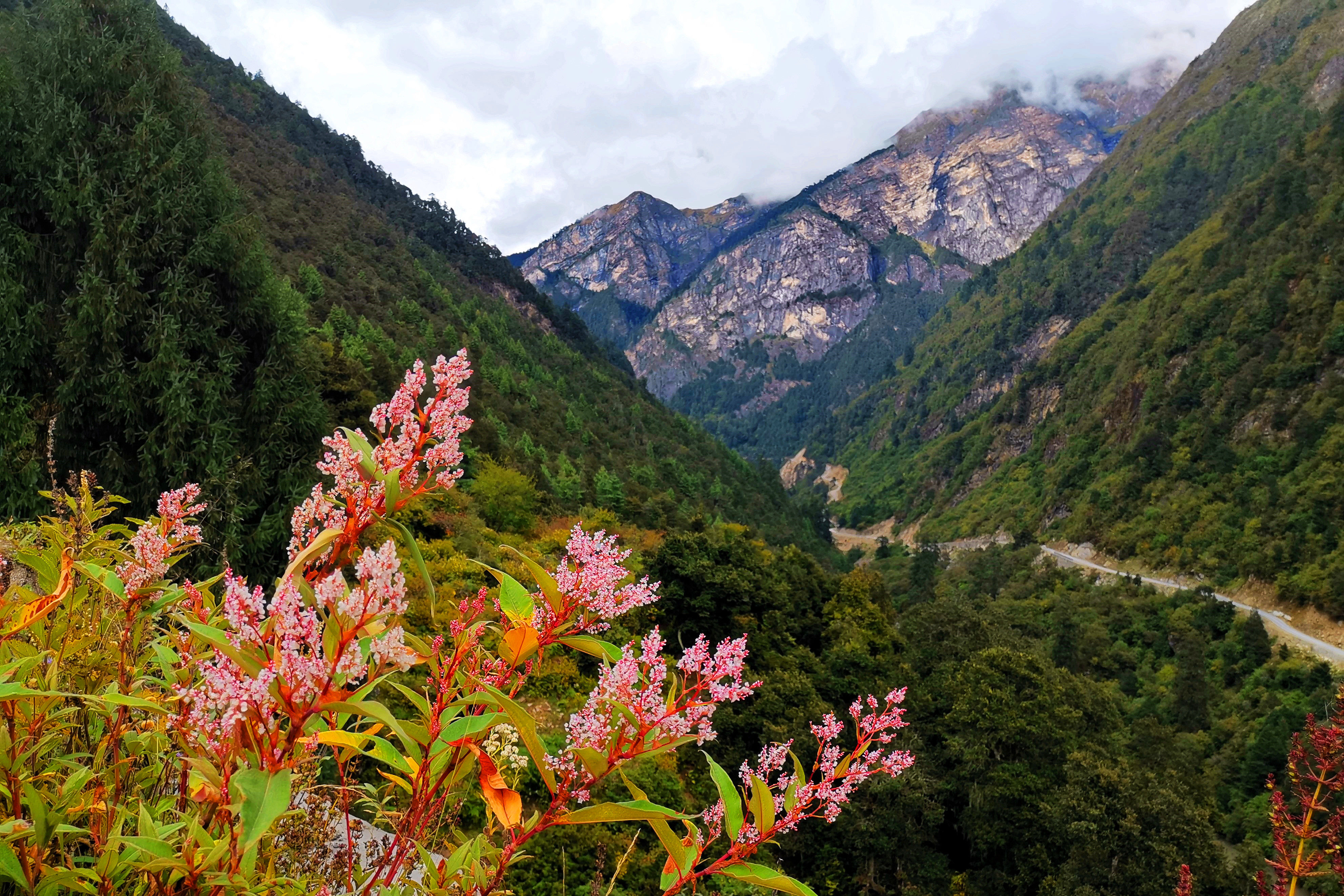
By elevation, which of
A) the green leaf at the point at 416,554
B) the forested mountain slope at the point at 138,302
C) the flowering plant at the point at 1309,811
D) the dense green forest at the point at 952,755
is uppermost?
the forested mountain slope at the point at 138,302

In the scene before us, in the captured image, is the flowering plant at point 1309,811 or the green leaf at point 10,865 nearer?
the green leaf at point 10,865

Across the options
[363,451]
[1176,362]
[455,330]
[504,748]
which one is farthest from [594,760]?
[1176,362]

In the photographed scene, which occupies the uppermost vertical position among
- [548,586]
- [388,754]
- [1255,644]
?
[548,586]

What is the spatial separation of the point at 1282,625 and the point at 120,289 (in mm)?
53537

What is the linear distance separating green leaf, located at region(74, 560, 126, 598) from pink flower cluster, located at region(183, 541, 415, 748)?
26.4 inches

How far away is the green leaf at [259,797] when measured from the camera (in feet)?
2.82

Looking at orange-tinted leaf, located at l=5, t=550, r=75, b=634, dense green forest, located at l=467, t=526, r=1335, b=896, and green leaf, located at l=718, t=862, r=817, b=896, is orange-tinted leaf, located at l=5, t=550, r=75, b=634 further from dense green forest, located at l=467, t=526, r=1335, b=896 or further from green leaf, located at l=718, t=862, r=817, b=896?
dense green forest, located at l=467, t=526, r=1335, b=896

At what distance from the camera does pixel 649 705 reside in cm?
135

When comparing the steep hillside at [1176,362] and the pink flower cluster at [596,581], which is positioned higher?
the steep hillside at [1176,362]

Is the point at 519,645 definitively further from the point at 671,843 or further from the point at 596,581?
the point at 671,843

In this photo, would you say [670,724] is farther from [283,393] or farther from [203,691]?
[283,393]

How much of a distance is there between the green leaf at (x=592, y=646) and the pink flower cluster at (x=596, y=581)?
1.3 inches

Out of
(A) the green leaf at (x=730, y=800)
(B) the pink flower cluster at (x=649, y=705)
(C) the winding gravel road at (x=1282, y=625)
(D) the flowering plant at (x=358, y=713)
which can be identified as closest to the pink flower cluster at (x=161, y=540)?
(D) the flowering plant at (x=358, y=713)

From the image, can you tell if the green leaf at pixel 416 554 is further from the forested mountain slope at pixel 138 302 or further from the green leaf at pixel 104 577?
the forested mountain slope at pixel 138 302
